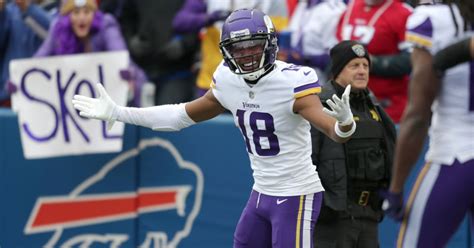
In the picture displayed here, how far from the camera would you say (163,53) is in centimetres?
891

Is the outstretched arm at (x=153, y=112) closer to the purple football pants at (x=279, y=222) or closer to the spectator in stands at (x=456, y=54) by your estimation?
the purple football pants at (x=279, y=222)

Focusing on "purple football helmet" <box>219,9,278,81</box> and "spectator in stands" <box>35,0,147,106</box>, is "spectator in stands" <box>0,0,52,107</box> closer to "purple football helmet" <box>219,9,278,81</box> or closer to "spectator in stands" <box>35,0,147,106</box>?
"spectator in stands" <box>35,0,147,106</box>

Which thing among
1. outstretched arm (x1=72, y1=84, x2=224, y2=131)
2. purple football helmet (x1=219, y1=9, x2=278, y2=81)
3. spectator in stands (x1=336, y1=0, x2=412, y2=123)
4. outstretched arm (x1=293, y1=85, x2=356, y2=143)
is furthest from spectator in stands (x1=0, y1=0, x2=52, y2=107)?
outstretched arm (x1=293, y1=85, x2=356, y2=143)

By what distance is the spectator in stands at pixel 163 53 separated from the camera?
890cm

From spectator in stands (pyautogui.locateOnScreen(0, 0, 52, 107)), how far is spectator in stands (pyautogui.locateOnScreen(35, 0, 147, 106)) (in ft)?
1.63

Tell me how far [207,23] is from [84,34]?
97 cm

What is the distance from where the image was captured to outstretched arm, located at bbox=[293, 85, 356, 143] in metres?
4.80

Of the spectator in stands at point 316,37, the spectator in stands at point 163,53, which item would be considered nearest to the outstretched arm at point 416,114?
the spectator in stands at point 316,37

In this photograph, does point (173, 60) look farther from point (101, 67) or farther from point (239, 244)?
point (239, 244)

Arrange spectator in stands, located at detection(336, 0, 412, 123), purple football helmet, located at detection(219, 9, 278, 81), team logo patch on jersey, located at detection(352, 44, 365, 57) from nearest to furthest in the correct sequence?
purple football helmet, located at detection(219, 9, 278, 81) < team logo patch on jersey, located at detection(352, 44, 365, 57) < spectator in stands, located at detection(336, 0, 412, 123)

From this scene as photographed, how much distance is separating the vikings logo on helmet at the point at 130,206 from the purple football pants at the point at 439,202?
3.13 meters

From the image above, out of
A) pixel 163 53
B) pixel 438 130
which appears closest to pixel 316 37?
pixel 163 53

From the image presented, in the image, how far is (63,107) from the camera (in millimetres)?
7973

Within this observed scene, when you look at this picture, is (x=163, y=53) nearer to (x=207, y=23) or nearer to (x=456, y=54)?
(x=207, y=23)
